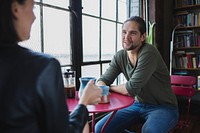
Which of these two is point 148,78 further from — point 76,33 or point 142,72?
point 76,33

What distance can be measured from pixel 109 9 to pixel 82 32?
2.45 ft

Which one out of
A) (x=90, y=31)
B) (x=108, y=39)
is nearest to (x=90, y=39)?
(x=90, y=31)

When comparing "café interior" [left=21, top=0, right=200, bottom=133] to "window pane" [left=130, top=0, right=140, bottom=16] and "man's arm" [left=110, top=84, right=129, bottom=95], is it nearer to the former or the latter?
"window pane" [left=130, top=0, right=140, bottom=16]

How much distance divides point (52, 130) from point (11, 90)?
0.16 metres

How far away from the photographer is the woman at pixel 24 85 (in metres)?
0.51

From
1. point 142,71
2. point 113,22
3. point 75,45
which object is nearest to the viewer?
point 142,71

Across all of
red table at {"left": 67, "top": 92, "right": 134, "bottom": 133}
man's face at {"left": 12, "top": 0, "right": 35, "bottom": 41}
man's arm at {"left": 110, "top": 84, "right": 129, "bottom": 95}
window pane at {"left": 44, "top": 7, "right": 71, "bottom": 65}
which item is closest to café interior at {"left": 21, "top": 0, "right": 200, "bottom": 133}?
window pane at {"left": 44, "top": 7, "right": 71, "bottom": 65}

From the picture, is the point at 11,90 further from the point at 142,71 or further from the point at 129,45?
the point at 129,45

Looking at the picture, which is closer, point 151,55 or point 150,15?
point 151,55

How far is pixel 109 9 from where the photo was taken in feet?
8.78

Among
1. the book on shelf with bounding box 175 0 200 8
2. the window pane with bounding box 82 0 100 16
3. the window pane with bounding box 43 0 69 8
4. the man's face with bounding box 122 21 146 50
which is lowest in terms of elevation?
the man's face with bounding box 122 21 146 50

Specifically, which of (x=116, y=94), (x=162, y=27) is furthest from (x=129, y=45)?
(x=162, y=27)

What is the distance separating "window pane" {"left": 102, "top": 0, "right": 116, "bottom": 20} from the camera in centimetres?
255

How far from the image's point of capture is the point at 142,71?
59.6 inches
